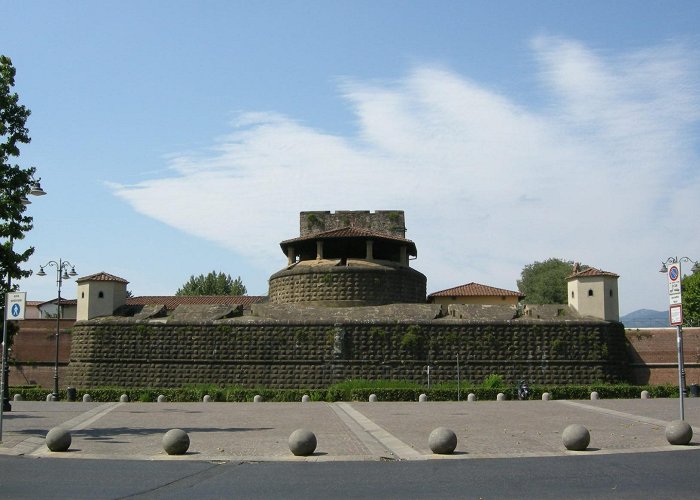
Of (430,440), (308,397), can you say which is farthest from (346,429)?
(308,397)

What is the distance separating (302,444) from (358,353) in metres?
21.4

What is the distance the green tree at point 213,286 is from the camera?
73875 mm

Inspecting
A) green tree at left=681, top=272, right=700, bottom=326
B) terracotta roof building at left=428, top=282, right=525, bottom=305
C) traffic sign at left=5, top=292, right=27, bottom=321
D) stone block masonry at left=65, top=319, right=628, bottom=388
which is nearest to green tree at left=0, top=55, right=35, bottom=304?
traffic sign at left=5, top=292, right=27, bottom=321

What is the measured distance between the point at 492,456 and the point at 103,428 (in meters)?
8.18

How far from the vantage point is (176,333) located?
108 feet

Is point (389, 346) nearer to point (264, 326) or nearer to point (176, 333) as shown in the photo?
point (264, 326)

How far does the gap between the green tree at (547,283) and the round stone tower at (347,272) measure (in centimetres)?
2824

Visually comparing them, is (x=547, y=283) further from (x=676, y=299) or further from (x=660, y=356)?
(x=676, y=299)

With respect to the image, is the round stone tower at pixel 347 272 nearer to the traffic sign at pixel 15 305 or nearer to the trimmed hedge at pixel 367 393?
the trimmed hedge at pixel 367 393

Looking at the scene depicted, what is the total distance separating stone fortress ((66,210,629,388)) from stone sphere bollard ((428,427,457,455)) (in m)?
21.0

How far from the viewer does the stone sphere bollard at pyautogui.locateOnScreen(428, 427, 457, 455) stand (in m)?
10.7

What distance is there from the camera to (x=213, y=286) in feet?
244

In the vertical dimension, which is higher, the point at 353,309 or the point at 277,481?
the point at 353,309

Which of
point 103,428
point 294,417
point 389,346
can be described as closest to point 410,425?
point 294,417
